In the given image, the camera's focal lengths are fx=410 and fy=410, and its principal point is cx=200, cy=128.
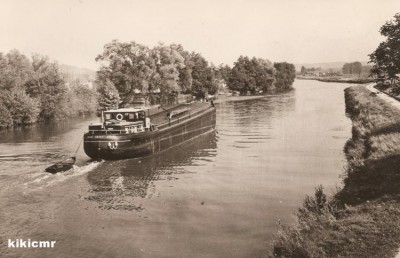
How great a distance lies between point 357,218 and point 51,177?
20960 mm

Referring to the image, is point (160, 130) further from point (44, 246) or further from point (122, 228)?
point (44, 246)

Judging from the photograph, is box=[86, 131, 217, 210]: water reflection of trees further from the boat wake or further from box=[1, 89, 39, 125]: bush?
box=[1, 89, 39, 125]: bush

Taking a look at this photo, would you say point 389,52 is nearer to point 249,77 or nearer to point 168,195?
point 168,195

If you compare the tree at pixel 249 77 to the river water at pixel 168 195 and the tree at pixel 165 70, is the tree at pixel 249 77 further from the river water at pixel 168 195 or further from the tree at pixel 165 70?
the river water at pixel 168 195

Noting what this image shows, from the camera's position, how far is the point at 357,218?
55.9 ft

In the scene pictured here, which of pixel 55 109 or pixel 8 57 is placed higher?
pixel 8 57

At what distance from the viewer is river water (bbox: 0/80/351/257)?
748 inches

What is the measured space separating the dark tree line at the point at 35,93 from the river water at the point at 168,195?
20.6 m

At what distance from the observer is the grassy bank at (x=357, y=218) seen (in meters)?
14.5

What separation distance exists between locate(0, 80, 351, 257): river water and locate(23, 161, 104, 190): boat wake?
7 cm

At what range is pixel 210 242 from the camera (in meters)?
18.9

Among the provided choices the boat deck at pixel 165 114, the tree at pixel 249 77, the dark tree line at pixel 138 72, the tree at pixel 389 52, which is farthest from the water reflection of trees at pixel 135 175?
the tree at pixel 249 77

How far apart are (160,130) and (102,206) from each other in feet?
56.4

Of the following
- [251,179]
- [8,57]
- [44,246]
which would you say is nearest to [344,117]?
[251,179]
